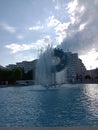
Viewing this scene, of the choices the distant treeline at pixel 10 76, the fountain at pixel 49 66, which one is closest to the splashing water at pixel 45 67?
the fountain at pixel 49 66

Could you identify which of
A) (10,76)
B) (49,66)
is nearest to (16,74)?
(10,76)

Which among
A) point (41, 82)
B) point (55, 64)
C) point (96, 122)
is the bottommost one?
point (96, 122)

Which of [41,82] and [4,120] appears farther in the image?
[41,82]

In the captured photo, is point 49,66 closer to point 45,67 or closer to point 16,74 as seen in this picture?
point 45,67

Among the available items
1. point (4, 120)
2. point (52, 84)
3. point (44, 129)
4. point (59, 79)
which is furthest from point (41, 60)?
point (44, 129)

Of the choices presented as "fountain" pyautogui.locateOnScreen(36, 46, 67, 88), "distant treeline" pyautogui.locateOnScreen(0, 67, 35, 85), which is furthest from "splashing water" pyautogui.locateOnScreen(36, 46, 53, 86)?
"distant treeline" pyautogui.locateOnScreen(0, 67, 35, 85)

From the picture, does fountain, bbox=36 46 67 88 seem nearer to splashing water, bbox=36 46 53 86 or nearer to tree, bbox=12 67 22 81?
splashing water, bbox=36 46 53 86

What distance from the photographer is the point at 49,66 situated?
255 feet

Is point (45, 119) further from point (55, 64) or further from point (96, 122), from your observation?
point (55, 64)

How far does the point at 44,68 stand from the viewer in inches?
3022

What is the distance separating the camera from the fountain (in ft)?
251

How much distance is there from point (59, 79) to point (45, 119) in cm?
7445

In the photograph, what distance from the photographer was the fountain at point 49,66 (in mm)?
76438

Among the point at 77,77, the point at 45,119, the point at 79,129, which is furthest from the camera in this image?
the point at 77,77
